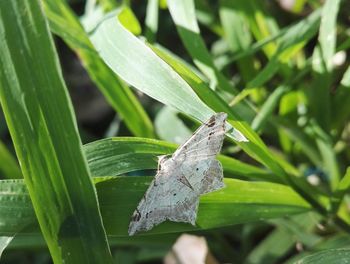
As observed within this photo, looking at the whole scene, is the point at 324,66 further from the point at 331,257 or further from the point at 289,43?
the point at 331,257

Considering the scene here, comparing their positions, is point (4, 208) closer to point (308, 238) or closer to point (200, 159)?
point (200, 159)

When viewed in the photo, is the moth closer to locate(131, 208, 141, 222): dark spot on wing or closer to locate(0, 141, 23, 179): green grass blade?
locate(131, 208, 141, 222): dark spot on wing

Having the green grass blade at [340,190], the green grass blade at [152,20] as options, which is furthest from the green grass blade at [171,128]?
the green grass blade at [340,190]

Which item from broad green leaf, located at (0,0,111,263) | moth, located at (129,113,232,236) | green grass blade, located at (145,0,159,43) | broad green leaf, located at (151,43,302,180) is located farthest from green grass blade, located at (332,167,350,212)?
green grass blade, located at (145,0,159,43)

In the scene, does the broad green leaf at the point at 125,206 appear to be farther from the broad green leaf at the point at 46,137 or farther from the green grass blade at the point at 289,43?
the green grass blade at the point at 289,43

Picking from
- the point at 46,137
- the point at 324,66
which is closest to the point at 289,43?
the point at 324,66

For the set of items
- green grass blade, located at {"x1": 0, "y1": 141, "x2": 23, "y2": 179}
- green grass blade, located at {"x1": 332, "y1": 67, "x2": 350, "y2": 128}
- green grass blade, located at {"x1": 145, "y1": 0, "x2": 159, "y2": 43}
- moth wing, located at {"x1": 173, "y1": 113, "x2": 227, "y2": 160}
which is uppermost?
green grass blade, located at {"x1": 145, "y1": 0, "x2": 159, "y2": 43}

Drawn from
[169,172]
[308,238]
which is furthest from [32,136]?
A: [308,238]
